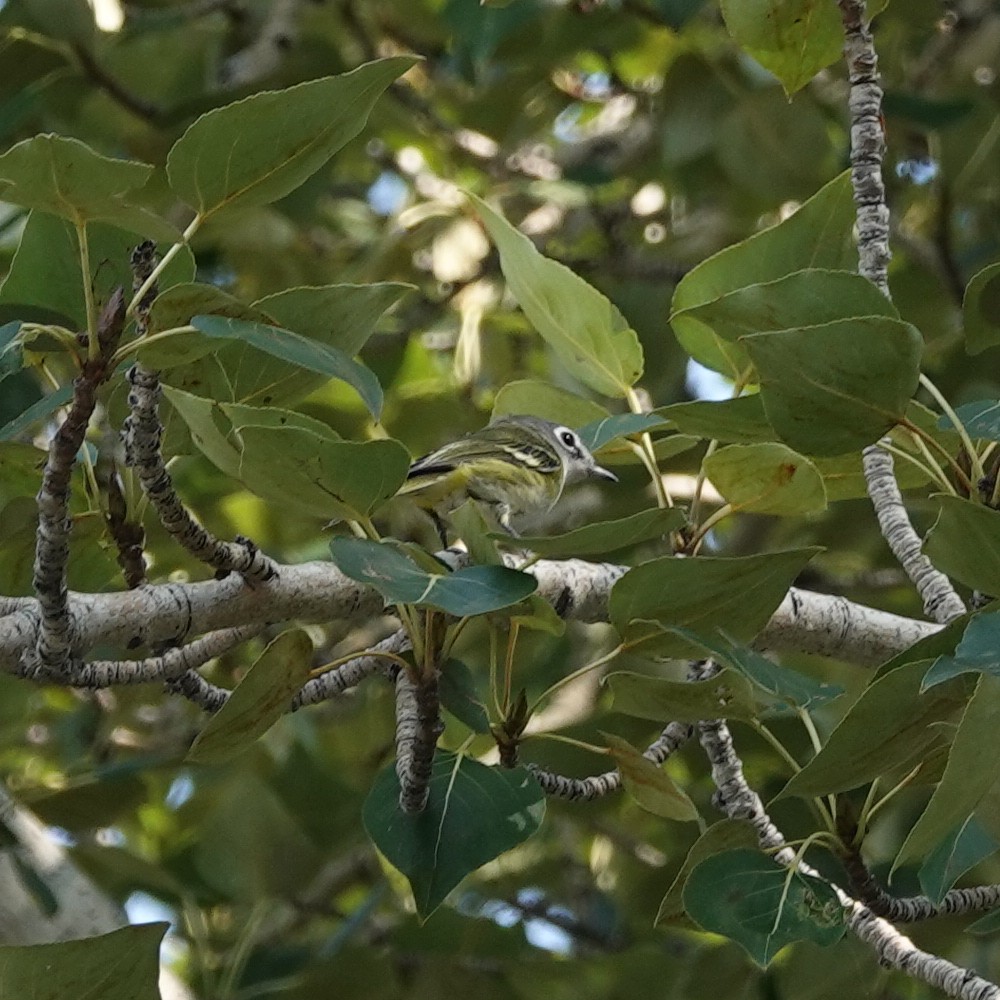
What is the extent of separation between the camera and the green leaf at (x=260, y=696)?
1.69 m

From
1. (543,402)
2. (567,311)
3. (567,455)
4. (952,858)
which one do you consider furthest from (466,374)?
(952,858)

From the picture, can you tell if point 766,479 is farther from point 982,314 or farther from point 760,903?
point 760,903

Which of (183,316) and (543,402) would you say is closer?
(183,316)

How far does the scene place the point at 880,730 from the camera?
1584mm

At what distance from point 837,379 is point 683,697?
38cm

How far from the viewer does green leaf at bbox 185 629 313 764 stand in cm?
169

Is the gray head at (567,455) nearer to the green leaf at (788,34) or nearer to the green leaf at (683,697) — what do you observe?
the green leaf at (788,34)

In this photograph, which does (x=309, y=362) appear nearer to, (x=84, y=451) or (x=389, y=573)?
(x=389, y=573)

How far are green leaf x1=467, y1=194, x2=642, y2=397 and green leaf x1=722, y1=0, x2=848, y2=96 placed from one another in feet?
1.25

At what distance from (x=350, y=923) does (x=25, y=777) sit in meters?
1.84

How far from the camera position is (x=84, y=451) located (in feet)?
7.13

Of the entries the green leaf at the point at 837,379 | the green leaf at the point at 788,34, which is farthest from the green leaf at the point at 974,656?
the green leaf at the point at 788,34

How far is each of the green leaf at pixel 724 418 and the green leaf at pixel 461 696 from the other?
1.25ft

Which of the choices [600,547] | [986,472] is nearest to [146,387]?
[600,547]
